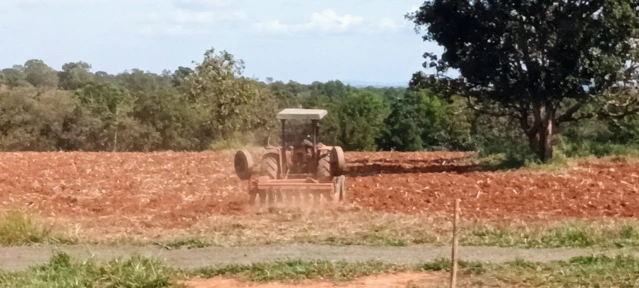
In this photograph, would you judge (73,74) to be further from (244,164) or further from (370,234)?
(370,234)

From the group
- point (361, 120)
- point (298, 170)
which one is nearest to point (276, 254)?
point (298, 170)

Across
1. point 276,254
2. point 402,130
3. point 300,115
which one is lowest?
point 276,254

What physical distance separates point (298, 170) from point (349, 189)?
181cm

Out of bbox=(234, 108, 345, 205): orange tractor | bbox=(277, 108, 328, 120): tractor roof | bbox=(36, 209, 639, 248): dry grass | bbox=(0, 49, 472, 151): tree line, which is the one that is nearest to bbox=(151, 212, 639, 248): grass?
bbox=(36, 209, 639, 248): dry grass

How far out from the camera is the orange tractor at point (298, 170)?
1435 centimetres

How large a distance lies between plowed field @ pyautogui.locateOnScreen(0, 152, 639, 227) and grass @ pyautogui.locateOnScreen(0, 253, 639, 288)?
4.08 meters

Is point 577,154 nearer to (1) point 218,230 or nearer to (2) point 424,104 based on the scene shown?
(1) point 218,230

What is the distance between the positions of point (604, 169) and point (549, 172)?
1.72 meters

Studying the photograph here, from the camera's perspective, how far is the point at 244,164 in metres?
16.2

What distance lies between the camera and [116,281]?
8148 mm

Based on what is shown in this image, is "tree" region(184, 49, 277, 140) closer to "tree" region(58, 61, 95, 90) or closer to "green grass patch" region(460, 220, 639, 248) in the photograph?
"green grass patch" region(460, 220, 639, 248)

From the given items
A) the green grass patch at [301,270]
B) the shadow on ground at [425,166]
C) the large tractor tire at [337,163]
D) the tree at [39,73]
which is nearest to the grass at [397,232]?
the green grass patch at [301,270]

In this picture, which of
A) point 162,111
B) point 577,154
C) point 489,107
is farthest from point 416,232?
point 162,111

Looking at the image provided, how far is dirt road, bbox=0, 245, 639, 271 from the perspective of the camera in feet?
31.0
